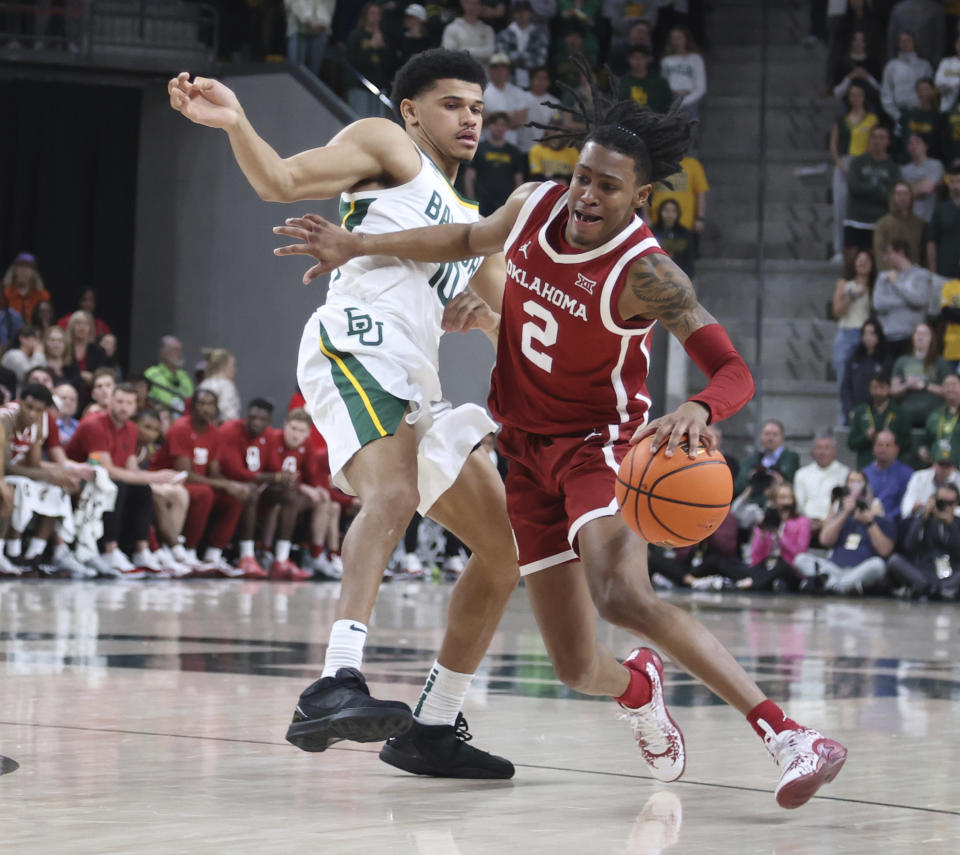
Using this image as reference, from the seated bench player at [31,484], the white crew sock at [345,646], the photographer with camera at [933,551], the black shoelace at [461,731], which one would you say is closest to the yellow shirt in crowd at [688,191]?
the photographer with camera at [933,551]

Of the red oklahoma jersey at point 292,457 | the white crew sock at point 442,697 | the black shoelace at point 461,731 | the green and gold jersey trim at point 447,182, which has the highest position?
the green and gold jersey trim at point 447,182

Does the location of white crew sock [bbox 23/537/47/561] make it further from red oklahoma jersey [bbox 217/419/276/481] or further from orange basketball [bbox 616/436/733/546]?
orange basketball [bbox 616/436/733/546]

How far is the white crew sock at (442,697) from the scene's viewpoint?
14.8 feet

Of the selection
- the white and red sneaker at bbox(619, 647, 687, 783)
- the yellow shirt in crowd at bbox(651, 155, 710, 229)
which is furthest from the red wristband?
the yellow shirt in crowd at bbox(651, 155, 710, 229)

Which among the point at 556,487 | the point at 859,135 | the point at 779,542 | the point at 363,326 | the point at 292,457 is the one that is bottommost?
the point at 779,542

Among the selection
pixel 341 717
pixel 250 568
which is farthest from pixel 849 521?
pixel 341 717

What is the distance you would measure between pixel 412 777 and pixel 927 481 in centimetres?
1020

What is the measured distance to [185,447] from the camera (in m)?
13.8

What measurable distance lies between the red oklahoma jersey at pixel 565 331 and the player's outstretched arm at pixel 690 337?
52 mm

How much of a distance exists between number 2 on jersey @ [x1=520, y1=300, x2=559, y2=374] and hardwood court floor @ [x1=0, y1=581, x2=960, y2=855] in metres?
1.09

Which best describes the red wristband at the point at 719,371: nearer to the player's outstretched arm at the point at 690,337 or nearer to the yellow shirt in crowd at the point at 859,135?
the player's outstretched arm at the point at 690,337

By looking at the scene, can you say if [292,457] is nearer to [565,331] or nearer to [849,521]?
[849,521]

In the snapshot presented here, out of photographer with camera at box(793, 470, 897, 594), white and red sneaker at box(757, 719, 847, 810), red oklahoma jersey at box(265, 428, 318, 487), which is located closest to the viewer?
white and red sneaker at box(757, 719, 847, 810)

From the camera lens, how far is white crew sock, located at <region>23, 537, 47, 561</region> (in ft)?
Result: 41.0
